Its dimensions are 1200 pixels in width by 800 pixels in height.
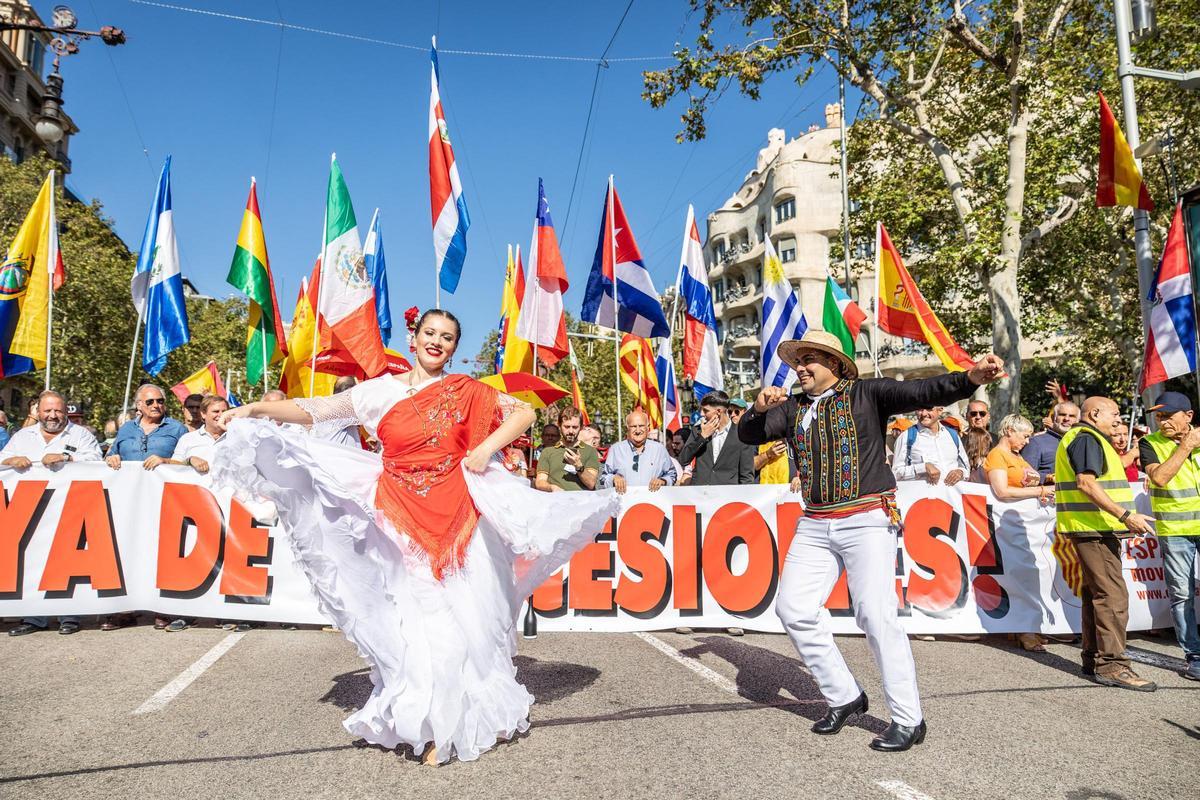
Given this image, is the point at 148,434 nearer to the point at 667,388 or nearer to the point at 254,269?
the point at 254,269

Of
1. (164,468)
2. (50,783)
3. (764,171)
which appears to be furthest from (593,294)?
(764,171)

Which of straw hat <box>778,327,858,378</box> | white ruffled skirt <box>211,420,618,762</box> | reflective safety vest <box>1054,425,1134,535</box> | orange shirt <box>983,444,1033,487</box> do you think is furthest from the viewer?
orange shirt <box>983,444,1033,487</box>

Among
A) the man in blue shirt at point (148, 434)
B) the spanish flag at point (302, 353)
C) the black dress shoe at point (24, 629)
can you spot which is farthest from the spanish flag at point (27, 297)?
the spanish flag at point (302, 353)

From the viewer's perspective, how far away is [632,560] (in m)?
7.23

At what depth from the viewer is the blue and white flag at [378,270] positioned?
14.1 metres

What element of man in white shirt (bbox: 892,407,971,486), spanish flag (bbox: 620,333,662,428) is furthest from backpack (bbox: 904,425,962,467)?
spanish flag (bbox: 620,333,662,428)

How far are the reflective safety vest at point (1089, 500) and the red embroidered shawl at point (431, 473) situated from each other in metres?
4.27

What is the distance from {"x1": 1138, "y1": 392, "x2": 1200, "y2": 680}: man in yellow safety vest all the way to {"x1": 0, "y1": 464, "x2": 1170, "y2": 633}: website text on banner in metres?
1.02

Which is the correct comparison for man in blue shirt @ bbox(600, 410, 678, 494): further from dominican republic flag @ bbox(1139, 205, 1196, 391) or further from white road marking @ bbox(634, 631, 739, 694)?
dominican republic flag @ bbox(1139, 205, 1196, 391)

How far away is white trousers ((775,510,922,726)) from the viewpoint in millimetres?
3973

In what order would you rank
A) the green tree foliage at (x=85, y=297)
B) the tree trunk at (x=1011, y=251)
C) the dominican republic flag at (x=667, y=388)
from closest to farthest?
the tree trunk at (x=1011, y=251)
the dominican republic flag at (x=667, y=388)
the green tree foliage at (x=85, y=297)

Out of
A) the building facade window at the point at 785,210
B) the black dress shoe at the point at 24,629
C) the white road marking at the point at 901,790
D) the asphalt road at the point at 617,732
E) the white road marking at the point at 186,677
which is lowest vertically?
the black dress shoe at the point at 24,629

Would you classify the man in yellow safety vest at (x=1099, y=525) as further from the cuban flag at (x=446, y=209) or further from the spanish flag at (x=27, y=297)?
the spanish flag at (x=27, y=297)

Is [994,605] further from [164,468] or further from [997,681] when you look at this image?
[164,468]
